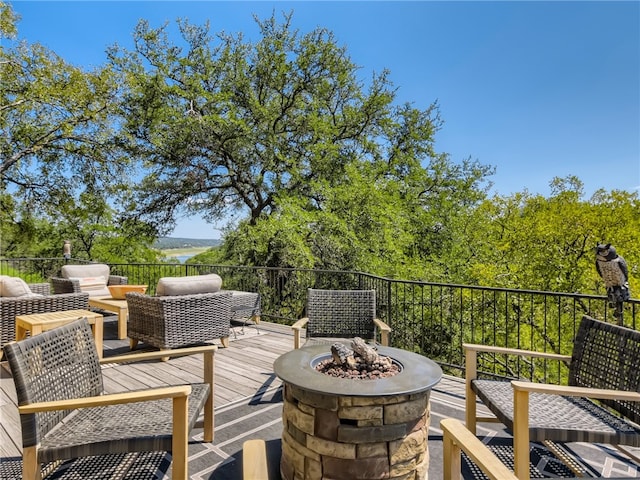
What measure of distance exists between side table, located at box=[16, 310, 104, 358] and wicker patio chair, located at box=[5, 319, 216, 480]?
2080 millimetres

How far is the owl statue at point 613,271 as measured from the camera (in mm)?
2840

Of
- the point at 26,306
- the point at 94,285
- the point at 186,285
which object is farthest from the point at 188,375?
the point at 94,285

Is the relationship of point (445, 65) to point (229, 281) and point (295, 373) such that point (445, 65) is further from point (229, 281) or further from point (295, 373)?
point (295, 373)

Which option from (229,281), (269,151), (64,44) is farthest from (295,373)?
(64,44)

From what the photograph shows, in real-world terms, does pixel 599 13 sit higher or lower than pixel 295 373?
higher

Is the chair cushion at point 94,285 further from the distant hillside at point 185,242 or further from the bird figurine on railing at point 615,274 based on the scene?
the bird figurine on railing at point 615,274

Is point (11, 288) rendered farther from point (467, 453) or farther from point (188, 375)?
point (467, 453)

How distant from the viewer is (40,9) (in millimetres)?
10078

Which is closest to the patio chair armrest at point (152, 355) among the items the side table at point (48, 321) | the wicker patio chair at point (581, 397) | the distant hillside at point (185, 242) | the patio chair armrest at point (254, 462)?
the patio chair armrest at point (254, 462)

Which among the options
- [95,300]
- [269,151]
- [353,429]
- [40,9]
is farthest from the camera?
[269,151]

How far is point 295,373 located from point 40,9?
1287cm

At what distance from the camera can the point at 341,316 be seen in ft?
12.3

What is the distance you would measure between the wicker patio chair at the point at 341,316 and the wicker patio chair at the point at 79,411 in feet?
5.72

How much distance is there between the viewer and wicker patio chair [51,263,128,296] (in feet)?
19.0
